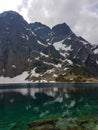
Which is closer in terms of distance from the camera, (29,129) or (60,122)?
(29,129)

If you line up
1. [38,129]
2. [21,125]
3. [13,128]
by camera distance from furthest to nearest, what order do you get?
1. [21,125]
2. [13,128]
3. [38,129]

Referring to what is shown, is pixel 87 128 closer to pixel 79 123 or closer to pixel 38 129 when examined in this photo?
pixel 79 123

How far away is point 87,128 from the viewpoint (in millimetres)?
50625

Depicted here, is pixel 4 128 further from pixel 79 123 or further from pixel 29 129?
pixel 79 123

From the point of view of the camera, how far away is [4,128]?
55.1 metres

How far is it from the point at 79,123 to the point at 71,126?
3.71 metres

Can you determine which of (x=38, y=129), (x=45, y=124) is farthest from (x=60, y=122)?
(x=38, y=129)

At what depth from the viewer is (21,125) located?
57344mm

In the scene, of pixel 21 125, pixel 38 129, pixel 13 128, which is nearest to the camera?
pixel 38 129

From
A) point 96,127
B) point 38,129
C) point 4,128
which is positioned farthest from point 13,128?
point 96,127

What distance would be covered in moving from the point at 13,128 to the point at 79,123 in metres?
12.1

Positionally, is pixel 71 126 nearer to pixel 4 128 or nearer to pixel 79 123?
pixel 79 123

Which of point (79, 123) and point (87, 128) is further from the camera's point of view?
point (79, 123)

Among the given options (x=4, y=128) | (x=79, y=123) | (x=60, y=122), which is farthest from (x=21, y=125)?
(x=79, y=123)
